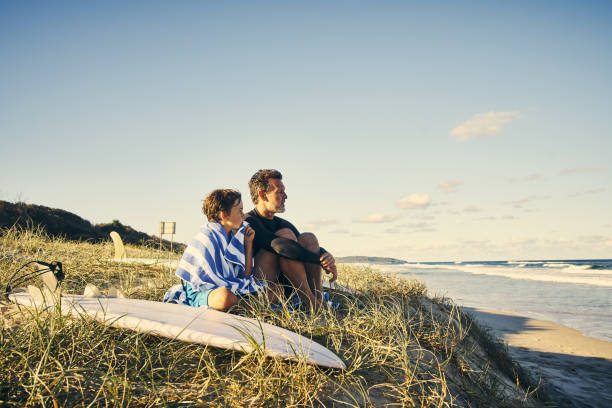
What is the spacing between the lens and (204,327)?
7.86 ft

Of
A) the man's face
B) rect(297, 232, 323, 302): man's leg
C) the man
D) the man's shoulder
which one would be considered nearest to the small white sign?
the man's shoulder

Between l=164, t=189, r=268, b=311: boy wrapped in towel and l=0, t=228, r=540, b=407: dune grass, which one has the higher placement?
l=164, t=189, r=268, b=311: boy wrapped in towel

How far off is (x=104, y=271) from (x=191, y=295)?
2900 millimetres

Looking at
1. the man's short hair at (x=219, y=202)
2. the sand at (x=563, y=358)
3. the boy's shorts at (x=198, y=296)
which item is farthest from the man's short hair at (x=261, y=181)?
the sand at (x=563, y=358)

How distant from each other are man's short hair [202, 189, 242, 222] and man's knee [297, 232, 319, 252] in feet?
2.41

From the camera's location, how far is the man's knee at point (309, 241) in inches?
136

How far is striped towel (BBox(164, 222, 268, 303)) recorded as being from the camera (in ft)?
9.78

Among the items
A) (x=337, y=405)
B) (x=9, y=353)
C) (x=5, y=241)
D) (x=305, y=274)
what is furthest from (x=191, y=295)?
(x=5, y=241)

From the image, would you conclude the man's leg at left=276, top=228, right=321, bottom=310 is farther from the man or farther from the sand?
the sand

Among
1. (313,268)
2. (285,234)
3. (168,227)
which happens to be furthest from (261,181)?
(168,227)

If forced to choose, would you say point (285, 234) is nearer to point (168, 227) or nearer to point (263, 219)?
point (263, 219)

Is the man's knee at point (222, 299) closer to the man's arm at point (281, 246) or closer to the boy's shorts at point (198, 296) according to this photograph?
the boy's shorts at point (198, 296)

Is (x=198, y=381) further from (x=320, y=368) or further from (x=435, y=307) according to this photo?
→ (x=435, y=307)

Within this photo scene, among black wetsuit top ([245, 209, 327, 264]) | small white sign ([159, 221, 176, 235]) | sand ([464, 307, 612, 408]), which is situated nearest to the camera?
black wetsuit top ([245, 209, 327, 264])
